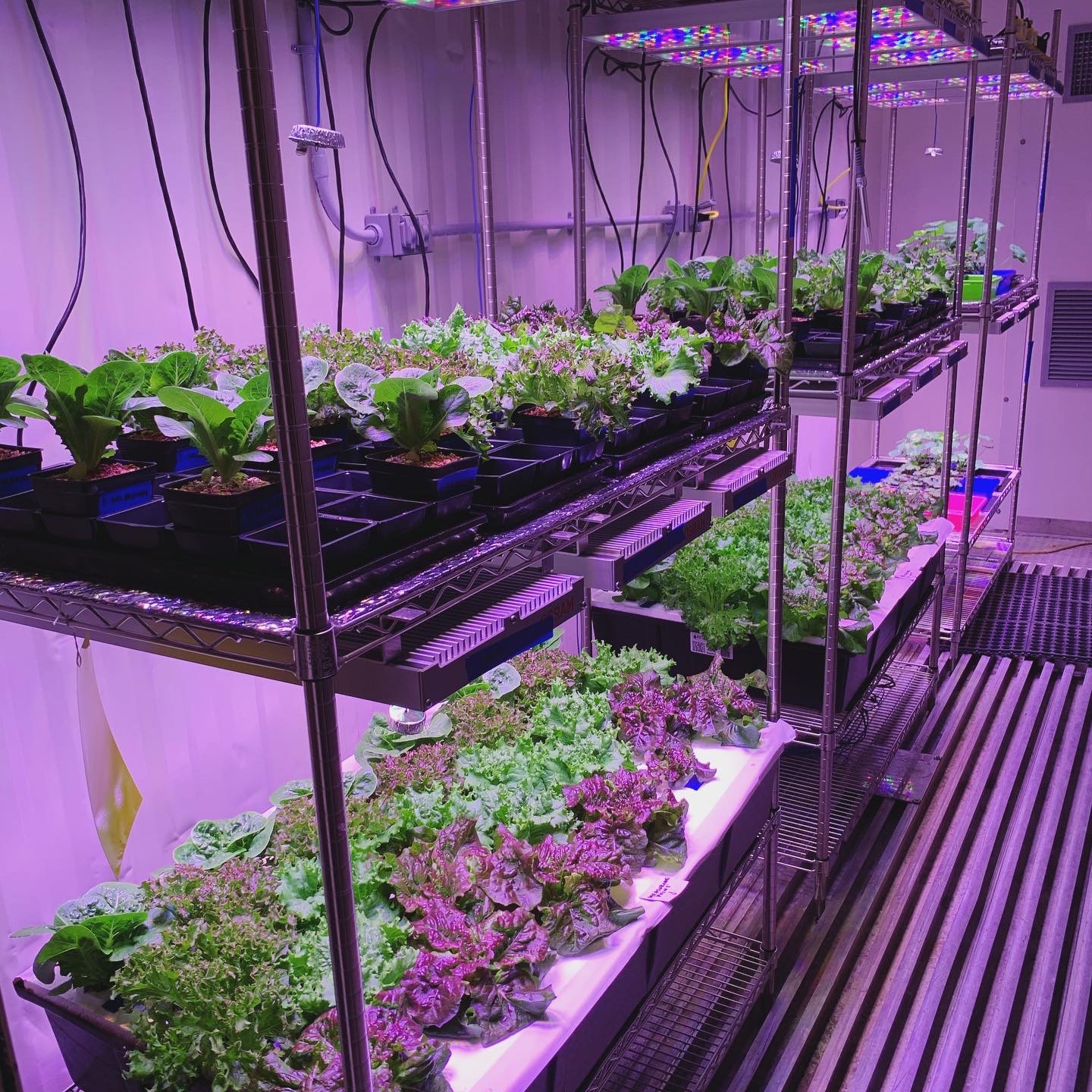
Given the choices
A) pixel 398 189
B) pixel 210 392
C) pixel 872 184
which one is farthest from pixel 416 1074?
pixel 872 184

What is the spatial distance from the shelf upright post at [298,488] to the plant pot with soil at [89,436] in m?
0.42

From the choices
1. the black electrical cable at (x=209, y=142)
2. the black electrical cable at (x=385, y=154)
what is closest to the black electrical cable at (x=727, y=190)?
the black electrical cable at (x=385, y=154)

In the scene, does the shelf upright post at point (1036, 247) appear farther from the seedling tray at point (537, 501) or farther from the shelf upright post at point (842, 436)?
the seedling tray at point (537, 501)

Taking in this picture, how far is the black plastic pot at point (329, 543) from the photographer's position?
115cm

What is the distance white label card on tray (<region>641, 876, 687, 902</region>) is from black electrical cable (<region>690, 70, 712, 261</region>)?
2.58 meters

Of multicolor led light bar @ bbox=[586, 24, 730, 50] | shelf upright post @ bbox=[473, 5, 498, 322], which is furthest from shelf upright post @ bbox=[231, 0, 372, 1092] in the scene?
multicolor led light bar @ bbox=[586, 24, 730, 50]

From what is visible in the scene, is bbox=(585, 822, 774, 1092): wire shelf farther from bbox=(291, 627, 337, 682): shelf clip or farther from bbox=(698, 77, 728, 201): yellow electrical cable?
bbox=(698, 77, 728, 201): yellow electrical cable

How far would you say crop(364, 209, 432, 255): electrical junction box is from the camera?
2434 millimetres

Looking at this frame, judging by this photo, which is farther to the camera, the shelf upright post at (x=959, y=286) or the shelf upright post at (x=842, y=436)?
the shelf upright post at (x=959, y=286)

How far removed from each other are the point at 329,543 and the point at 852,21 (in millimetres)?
2197

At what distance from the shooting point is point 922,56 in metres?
3.40

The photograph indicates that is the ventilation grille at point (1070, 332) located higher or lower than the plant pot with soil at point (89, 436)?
lower

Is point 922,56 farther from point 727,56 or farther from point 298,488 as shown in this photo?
point 298,488

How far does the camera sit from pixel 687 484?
1.96 meters
